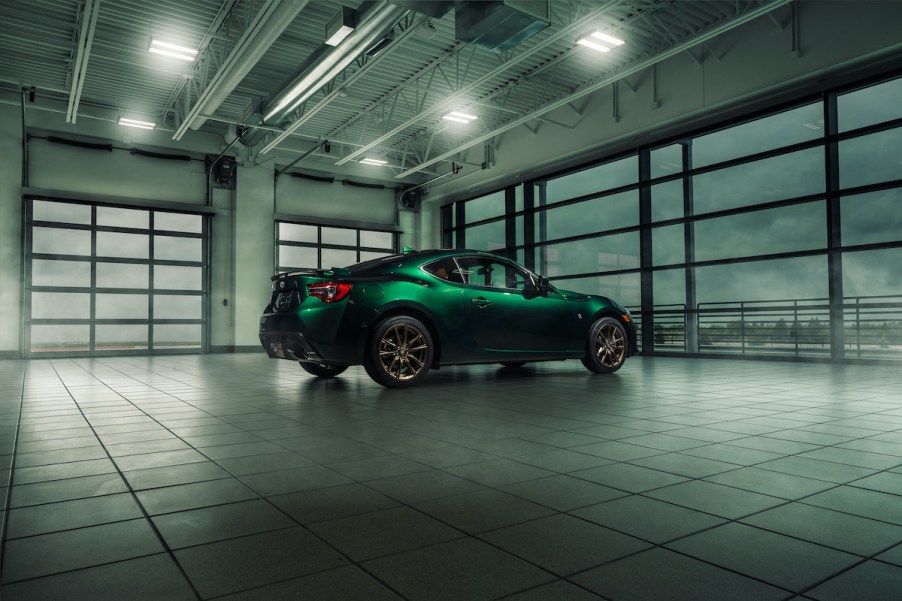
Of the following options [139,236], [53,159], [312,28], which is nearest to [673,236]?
[312,28]

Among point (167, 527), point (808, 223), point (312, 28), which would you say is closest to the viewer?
point (167, 527)

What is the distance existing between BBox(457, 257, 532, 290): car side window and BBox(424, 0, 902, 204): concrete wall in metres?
5.89

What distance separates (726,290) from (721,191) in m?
10.7

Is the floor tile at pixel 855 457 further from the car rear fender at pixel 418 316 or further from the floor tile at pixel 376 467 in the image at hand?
the car rear fender at pixel 418 316

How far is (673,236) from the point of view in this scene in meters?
11.8

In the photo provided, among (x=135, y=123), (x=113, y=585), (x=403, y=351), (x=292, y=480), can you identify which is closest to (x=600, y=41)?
(x=403, y=351)

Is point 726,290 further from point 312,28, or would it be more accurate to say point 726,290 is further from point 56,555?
point 56,555

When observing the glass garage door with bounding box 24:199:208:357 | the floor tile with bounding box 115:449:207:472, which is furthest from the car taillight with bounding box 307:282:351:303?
the glass garage door with bounding box 24:199:208:357

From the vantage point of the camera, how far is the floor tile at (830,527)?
1.73 meters

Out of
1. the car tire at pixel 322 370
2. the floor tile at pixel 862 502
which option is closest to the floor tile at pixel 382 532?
the floor tile at pixel 862 502

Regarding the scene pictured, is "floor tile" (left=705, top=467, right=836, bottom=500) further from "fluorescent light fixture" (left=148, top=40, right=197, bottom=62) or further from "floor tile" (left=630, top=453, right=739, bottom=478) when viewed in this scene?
"fluorescent light fixture" (left=148, top=40, right=197, bottom=62)

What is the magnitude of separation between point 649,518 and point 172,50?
397 inches

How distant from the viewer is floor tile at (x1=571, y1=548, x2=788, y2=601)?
55.9 inches

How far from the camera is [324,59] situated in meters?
8.59
